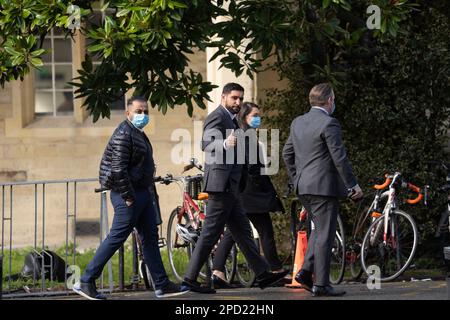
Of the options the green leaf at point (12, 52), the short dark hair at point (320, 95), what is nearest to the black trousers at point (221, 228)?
the short dark hair at point (320, 95)

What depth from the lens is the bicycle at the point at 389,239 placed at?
13.6 meters

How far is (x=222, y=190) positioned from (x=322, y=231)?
0.94m

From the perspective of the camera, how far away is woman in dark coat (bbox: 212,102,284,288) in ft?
43.6

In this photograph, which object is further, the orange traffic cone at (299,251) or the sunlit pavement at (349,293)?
the orange traffic cone at (299,251)

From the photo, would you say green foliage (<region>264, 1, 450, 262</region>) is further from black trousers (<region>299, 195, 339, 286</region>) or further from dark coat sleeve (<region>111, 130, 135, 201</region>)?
dark coat sleeve (<region>111, 130, 135, 201</region>)

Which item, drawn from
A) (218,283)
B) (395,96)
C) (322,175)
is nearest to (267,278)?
(218,283)

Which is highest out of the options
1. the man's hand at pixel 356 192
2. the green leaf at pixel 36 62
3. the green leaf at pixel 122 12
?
the green leaf at pixel 122 12

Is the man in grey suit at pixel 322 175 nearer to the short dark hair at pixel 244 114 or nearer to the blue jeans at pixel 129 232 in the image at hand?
the short dark hair at pixel 244 114

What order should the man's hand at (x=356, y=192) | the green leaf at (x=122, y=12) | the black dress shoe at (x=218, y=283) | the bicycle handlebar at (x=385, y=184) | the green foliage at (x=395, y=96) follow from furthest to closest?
the green foliage at (x=395, y=96) < the bicycle handlebar at (x=385, y=184) < the black dress shoe at (x=218, y=283) < the green leaf at (x=122, y=12) < the man's hand at (x=356, y=192)

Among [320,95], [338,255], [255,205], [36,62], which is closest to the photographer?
[320,95]

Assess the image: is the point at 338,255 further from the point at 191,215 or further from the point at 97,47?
the point at 97,47

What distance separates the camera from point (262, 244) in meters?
13.5

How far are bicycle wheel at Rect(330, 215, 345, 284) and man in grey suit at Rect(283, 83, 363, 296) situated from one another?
105 cm

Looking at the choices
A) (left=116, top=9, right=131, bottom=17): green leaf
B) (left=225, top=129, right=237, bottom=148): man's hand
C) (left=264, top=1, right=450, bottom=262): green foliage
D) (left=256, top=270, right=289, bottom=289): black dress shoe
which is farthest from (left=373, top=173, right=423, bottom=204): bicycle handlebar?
(left=116, top=9, right=131, bottom=17): green leaf
